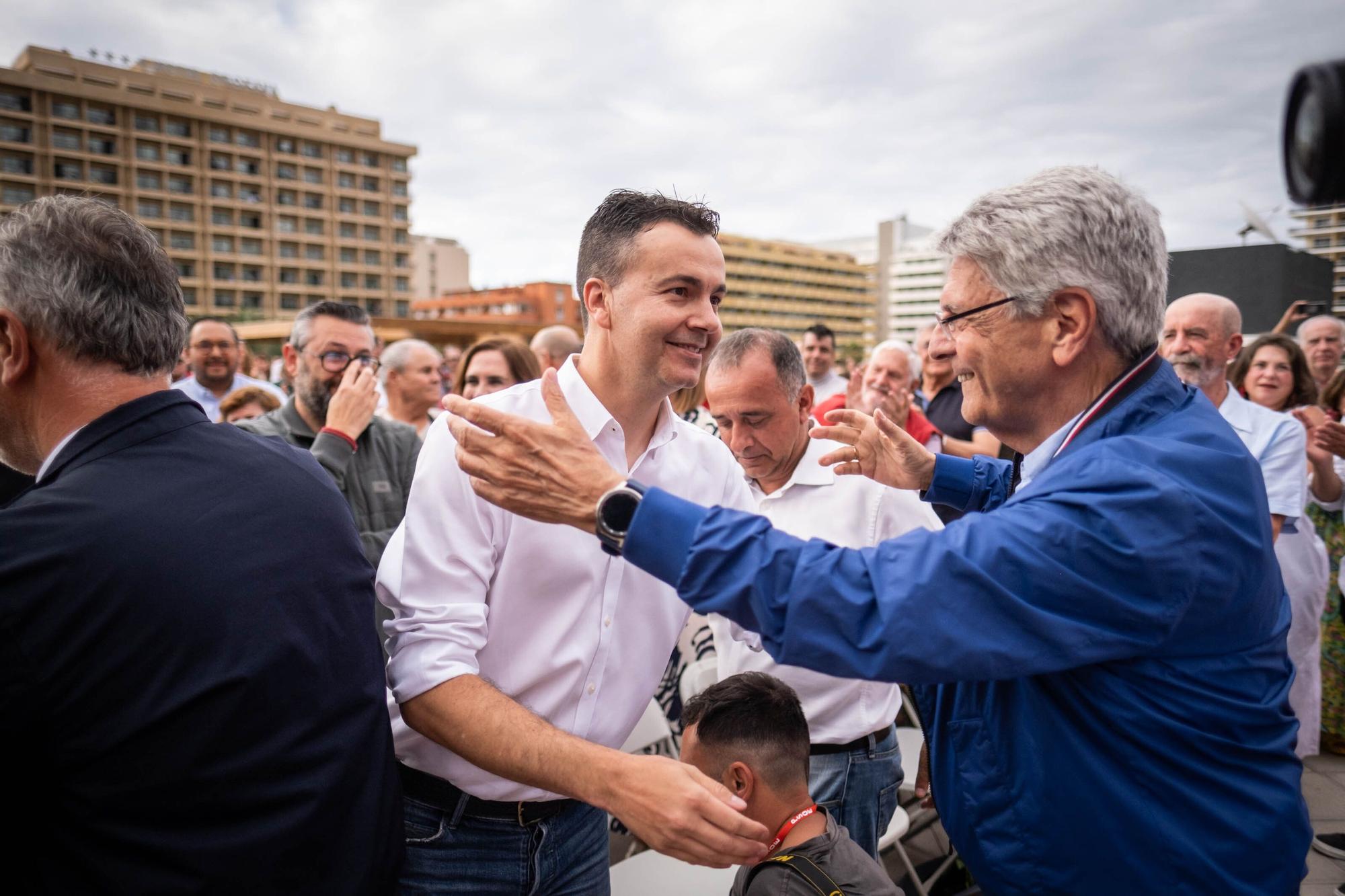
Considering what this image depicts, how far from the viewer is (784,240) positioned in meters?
152

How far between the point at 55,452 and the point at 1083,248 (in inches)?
67.0

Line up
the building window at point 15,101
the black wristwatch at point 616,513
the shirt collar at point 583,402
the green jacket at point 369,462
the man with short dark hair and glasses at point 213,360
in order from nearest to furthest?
the black wristwatch at point 616,513 → the shirt collar at point 583,402 → the green jacket at point 369,462 → the man with short dark hair and glasses at point 213,360 → the building window at point 15,101

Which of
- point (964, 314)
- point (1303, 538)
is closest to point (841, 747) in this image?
point (964, 314)

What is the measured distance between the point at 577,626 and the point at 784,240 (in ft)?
515

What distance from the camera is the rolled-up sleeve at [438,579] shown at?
1492mm

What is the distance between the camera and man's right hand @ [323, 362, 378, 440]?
134 inches

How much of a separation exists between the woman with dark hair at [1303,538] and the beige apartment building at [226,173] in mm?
74799

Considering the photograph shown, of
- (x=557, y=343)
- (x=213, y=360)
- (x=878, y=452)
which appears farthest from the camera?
(x=213, y=360)

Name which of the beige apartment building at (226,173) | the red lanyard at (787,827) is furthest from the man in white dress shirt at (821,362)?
the beige apartment building at (226,173)

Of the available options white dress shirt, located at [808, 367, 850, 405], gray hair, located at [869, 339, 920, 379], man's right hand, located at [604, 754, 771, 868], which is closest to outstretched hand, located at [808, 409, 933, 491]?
man's right hand, located at [604, 754, 771, 868]

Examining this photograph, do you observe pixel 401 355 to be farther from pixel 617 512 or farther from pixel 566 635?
pixel 617 512

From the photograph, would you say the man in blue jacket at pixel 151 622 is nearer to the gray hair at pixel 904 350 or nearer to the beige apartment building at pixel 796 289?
the gray hair at pixel 904 350

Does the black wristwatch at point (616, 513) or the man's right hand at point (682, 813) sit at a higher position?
the black wristwatch at point (616, 513)

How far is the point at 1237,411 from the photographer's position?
397cm
